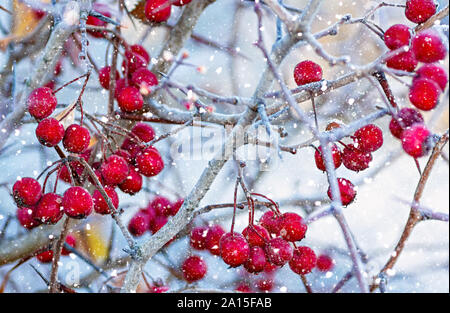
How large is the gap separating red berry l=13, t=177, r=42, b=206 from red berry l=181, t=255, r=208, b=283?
165 millimetres

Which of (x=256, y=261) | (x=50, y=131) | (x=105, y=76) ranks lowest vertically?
(x=256, y=261)

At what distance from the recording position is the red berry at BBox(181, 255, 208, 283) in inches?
20.1

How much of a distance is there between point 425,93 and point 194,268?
275mm

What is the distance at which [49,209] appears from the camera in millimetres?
422

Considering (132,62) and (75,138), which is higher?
(132,62)

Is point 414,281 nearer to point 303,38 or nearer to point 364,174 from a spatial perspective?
point 364,174

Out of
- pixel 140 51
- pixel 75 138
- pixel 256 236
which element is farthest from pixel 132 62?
pixel 256 236

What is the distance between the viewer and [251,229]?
0.40 meters

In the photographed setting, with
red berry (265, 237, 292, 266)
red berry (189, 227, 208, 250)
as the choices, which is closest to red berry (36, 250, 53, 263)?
red berry (189, 227, 208, 250)

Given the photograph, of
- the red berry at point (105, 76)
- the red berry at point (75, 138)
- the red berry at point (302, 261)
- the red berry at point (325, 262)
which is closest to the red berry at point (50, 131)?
the red berry at point (75, 138)

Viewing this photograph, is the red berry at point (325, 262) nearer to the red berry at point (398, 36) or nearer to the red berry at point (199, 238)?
the red berry at point (199, 238)

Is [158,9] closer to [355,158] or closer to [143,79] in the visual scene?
[143,79]

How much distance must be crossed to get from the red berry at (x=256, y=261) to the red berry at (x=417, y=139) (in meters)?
0.14
